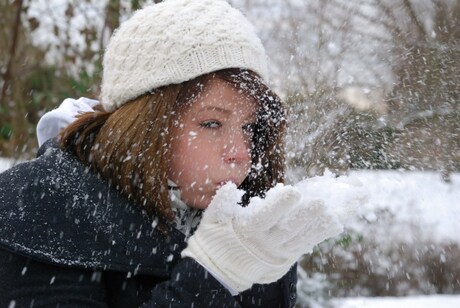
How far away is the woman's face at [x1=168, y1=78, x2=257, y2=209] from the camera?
1559mm

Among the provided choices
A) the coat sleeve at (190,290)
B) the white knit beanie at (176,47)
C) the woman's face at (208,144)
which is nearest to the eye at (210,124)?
the woman's face at (208,144)

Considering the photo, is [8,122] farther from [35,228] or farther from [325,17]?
[35,228]

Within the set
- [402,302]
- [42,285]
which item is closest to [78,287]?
[42,285]

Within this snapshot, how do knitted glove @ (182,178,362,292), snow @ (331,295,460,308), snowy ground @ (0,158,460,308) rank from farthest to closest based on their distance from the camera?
snowy ground @ (0,158,460,308) → snow @ (331,295,460,308) → knitted glove @ (182,178,362,292)

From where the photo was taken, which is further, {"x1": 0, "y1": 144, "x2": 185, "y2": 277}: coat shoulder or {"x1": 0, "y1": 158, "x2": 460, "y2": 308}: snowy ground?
{"x1": 0, "y1": 158, "x2": 460, "y2": 308}: snowy ground

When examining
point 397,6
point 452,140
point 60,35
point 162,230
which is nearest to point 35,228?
point 162,230

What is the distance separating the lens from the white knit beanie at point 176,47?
1579 mm

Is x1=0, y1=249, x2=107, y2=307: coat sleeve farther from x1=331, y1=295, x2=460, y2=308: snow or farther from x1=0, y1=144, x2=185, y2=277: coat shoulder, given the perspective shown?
x1=331, y1=295, x2=460, y2=308: snow

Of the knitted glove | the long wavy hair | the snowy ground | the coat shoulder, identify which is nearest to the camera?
the knitted glove

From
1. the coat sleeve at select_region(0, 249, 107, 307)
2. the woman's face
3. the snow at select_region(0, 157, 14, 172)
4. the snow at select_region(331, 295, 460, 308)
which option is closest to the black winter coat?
the coat sleeve at select_region(0, 249, 107, 307)

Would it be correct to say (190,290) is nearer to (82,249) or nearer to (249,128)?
(82,249)

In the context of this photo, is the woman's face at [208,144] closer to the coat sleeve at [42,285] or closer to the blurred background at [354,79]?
the coat sleeve at [42,285]

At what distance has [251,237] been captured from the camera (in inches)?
54.4

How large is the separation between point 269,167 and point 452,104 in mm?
2546
